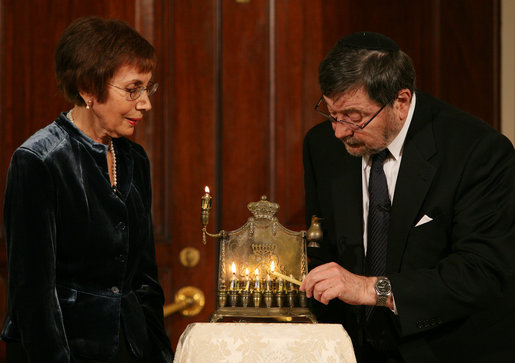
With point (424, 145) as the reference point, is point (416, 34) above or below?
above

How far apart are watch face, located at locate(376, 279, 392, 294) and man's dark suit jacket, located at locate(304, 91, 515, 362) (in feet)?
0.06

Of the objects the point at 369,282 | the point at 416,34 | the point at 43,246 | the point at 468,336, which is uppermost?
the point at 416,34

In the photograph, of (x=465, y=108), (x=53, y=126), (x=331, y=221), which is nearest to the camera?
(x=53, y=126)

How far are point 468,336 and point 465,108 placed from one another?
51.3 inches

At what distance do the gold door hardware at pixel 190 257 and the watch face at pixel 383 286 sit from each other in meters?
1.30

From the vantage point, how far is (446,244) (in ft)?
6.50

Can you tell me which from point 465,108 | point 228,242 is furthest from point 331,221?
point 465,108

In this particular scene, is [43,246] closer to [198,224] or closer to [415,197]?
[415,197]

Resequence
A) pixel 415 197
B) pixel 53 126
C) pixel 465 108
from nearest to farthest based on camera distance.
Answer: pixel 53 126, pixel 415 197, pixel 465 108

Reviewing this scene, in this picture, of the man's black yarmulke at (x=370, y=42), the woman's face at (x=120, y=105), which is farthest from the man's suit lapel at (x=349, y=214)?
the woman's face at (x=120, y=105)

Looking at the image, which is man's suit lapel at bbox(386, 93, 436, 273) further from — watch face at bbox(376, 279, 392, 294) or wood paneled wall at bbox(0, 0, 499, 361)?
wood paneled wall at bbox(0, 0, 499, 361)

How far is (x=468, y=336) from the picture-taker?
6.50ft

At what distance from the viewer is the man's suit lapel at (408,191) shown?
1959 millimetres

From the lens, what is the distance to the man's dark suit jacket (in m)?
1.88
